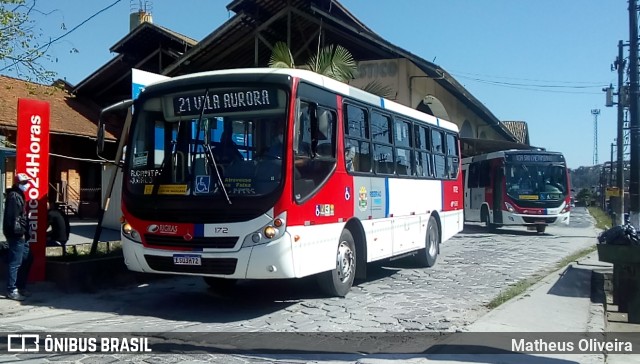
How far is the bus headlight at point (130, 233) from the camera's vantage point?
27.4 feet

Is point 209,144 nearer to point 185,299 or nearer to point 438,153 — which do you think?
point 185,299

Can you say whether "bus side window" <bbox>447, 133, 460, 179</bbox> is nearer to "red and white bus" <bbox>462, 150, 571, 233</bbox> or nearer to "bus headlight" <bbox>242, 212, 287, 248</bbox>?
"bus headlight" <bbox>242, 212, 287, 248</bbox>

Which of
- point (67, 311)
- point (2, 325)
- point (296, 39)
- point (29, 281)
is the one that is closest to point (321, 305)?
point (67, 311)

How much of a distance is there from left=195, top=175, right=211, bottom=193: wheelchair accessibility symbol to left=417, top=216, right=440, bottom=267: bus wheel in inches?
247

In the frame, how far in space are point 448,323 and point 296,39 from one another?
55.6 feet

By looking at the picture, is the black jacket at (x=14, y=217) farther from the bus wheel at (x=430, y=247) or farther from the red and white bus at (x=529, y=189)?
the red and white bus at (x=529, y=189)

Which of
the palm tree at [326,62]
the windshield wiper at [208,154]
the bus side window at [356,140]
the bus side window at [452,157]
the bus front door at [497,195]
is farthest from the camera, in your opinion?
the bus front door at [497,195]

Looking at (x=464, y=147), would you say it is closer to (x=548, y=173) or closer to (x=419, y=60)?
(x=548, y=173)

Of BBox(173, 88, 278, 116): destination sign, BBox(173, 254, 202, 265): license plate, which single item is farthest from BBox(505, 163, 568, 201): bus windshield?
BBox(173, 254, 202, 265): license plate

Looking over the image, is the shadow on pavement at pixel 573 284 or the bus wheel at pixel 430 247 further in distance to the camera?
the bus wheel at pixel 430 247

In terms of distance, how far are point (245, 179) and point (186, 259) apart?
127 centimetres

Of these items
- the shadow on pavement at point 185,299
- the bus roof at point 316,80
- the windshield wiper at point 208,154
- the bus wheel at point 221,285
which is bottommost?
the shadow on pavement at point 185,299

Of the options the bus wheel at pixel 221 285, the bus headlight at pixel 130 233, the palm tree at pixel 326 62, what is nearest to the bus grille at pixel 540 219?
the palm tree at pixel 326 62

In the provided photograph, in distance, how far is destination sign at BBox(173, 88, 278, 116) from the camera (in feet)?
26.6
